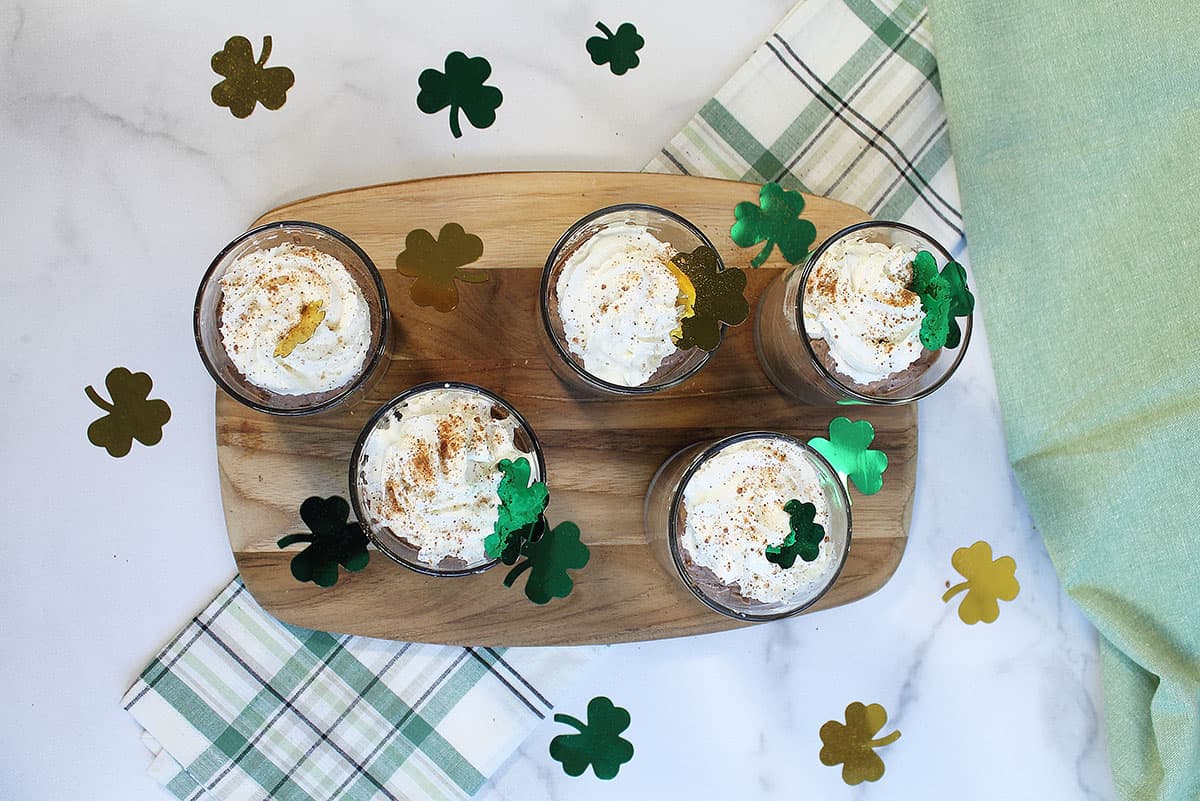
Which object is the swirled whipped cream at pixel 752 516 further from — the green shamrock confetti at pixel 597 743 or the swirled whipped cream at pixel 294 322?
the swirled whipped cream at pixel 294 322

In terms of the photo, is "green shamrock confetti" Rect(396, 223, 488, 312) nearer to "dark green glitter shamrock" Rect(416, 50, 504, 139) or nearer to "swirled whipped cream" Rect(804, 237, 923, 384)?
"dark green glitter shamrock" Rect(416, 50, 504, 139)

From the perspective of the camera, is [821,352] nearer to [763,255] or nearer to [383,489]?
[763,255]

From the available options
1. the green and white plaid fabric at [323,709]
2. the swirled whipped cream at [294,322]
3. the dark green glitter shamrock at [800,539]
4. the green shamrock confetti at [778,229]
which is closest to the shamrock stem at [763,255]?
the green shamrock confetti at [778,229]

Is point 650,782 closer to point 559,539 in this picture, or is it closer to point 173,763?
point 559,539

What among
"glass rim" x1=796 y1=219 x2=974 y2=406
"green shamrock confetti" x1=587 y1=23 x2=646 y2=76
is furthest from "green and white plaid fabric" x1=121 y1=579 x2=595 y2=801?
"green shamrock confetti" x1=587 y1=23 x2=646 y2=76

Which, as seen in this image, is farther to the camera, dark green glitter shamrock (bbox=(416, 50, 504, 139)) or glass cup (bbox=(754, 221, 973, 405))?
dark green glitter shamrock (bbox=(416, 50, 504, 139))

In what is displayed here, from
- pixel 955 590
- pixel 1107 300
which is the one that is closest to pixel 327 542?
pixel 955 590

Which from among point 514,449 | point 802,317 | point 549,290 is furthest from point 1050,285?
point 514,449
